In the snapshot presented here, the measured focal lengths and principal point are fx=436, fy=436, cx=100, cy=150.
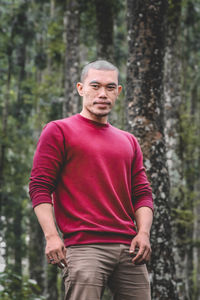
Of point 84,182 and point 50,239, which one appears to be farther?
point 84,182

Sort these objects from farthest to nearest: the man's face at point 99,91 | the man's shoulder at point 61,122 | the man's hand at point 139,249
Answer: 1. the man's face at point 99,91
2. the man's shoulder at point 61,122
3. the man's hand at point 139,249

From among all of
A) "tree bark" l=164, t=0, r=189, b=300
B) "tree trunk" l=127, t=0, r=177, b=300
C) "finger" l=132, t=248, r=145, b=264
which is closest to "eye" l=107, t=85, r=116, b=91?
"finger" l=132, t=248, r=145, b=264

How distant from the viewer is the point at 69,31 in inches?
445

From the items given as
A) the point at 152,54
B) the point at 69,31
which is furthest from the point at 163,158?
the point at 69,31

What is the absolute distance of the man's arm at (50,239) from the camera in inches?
115

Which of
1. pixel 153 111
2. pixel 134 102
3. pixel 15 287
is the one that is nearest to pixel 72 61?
pixel 134 102

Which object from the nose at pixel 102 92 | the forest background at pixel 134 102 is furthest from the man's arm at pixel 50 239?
the forest background at pixel 134 102

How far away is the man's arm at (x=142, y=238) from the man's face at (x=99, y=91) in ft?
2.73

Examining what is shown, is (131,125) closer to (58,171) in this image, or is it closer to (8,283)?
(58,171)

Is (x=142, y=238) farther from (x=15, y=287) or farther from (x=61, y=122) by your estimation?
(x=15, y=287)

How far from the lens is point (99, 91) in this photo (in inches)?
135

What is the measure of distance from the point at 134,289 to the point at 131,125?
8.70ft

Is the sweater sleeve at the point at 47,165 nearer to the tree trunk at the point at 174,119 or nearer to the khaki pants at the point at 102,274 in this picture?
the khaki pants at the point at 102,274

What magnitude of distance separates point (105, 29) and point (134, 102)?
5.57 m
